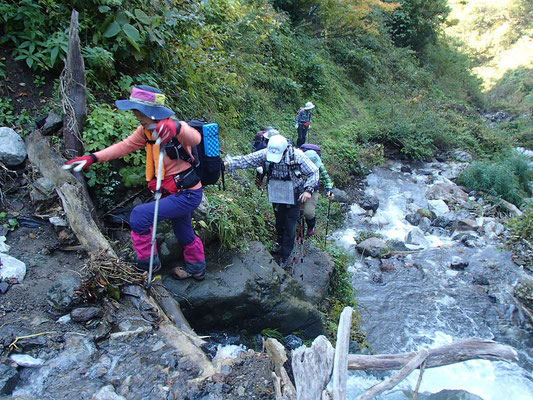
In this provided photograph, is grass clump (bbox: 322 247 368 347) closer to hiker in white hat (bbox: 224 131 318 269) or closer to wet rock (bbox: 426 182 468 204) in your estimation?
hiker in white hat (bbox: 224 131 318 269)

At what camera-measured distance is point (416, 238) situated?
30.7 feet

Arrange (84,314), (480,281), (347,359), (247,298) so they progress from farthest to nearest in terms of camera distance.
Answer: (480,281) < (247,298) < (84,314) < (347,359)

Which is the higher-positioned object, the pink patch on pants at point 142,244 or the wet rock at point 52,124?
the wet rock at point 52,124

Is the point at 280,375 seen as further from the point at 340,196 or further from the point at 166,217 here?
the point at 340,196

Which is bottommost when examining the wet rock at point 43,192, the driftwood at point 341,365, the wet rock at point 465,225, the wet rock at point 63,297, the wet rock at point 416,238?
the wet rock at point 416,238

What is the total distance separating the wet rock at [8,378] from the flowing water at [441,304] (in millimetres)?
4007

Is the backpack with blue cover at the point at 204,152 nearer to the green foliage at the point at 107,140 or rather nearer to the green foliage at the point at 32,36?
the green foliage at the point at 107,140

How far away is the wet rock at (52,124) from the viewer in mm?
4139

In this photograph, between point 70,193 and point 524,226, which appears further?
point 524,226

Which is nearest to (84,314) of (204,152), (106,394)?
(106,394)

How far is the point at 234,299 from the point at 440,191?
32.8 feet

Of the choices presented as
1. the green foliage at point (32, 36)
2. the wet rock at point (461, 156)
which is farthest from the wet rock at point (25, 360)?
the wet rock at point (461, 156)

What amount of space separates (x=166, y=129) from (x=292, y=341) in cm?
330

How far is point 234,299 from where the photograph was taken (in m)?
4.36
